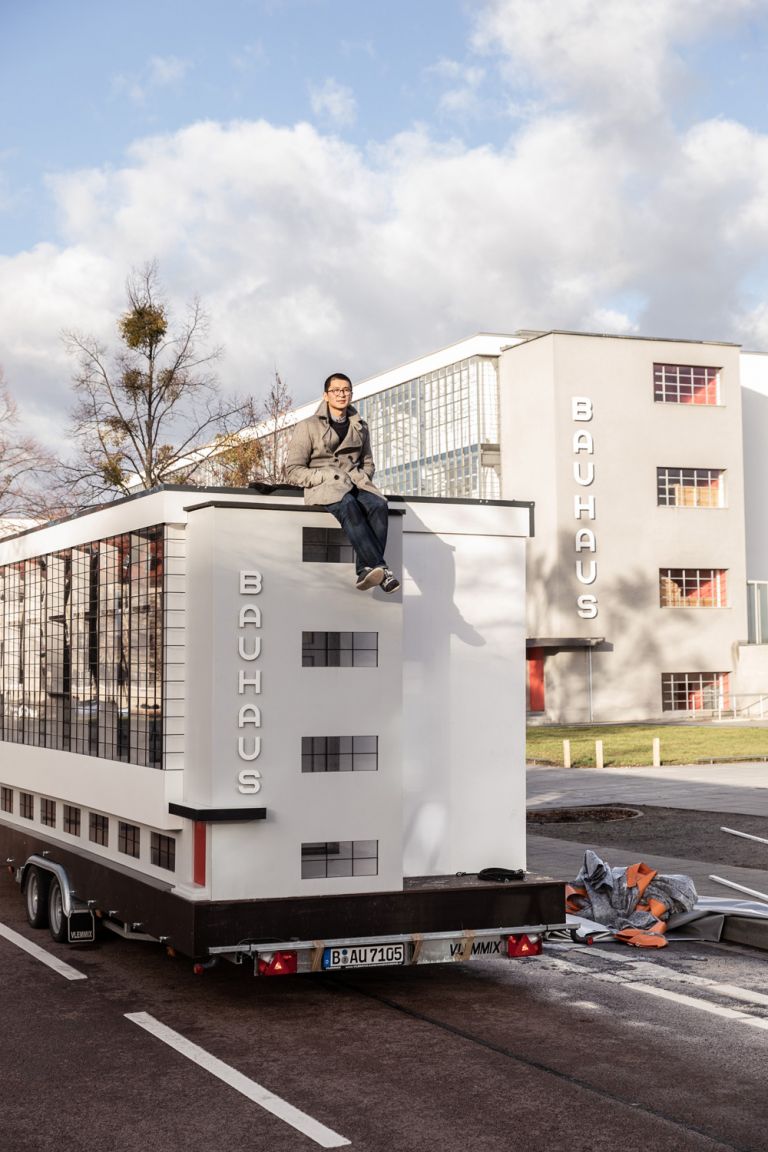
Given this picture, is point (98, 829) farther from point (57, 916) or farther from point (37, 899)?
point (37, 899)

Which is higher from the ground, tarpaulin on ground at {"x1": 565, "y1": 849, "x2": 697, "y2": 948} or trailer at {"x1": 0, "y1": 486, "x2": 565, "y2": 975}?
trailer at {"x1": 0, "y1": 486, "x2": 565, "y2": 975}

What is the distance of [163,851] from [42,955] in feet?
6.97

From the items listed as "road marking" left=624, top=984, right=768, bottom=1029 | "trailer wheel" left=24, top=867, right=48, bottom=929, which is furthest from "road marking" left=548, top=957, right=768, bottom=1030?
"trailer wheel" left=24, top=867, right=48, bottom=929

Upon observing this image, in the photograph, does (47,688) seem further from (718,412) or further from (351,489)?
(718,412)

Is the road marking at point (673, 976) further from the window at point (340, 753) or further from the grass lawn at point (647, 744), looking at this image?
the grass lawn at point (647, 744)

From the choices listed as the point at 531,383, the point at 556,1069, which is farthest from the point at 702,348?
the point at 556,1069

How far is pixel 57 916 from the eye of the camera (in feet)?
32.5

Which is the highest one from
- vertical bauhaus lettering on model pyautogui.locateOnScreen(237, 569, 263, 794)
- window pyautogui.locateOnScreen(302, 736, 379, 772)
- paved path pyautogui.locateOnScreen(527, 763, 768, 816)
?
vertical bauhaus lettering on model pyautogui.locateOnScreen(237, 569, 263, 794)

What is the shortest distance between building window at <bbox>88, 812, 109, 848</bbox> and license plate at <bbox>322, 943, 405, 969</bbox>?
2.35 metres

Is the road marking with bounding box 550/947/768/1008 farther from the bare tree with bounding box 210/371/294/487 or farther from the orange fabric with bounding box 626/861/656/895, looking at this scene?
the bare tree with bounding box 210/371/294/487

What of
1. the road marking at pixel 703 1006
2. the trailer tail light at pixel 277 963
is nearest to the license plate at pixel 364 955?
the trailer tail light at pixel 277 963

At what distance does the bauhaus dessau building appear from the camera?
4934 centimetres

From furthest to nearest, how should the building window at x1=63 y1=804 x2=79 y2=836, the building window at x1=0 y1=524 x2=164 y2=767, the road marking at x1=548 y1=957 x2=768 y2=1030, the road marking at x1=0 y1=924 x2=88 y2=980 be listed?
the building window at x1=63 y1=804 x2=79 y2=836
the road marking at x1=0 y1=924 x2=88 y2=980
the building window at x1=0 y1=524 x2=164 y2=767
the road marking at x1=548 y1=957 x2=768 y2=1030

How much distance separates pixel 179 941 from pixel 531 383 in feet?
147
